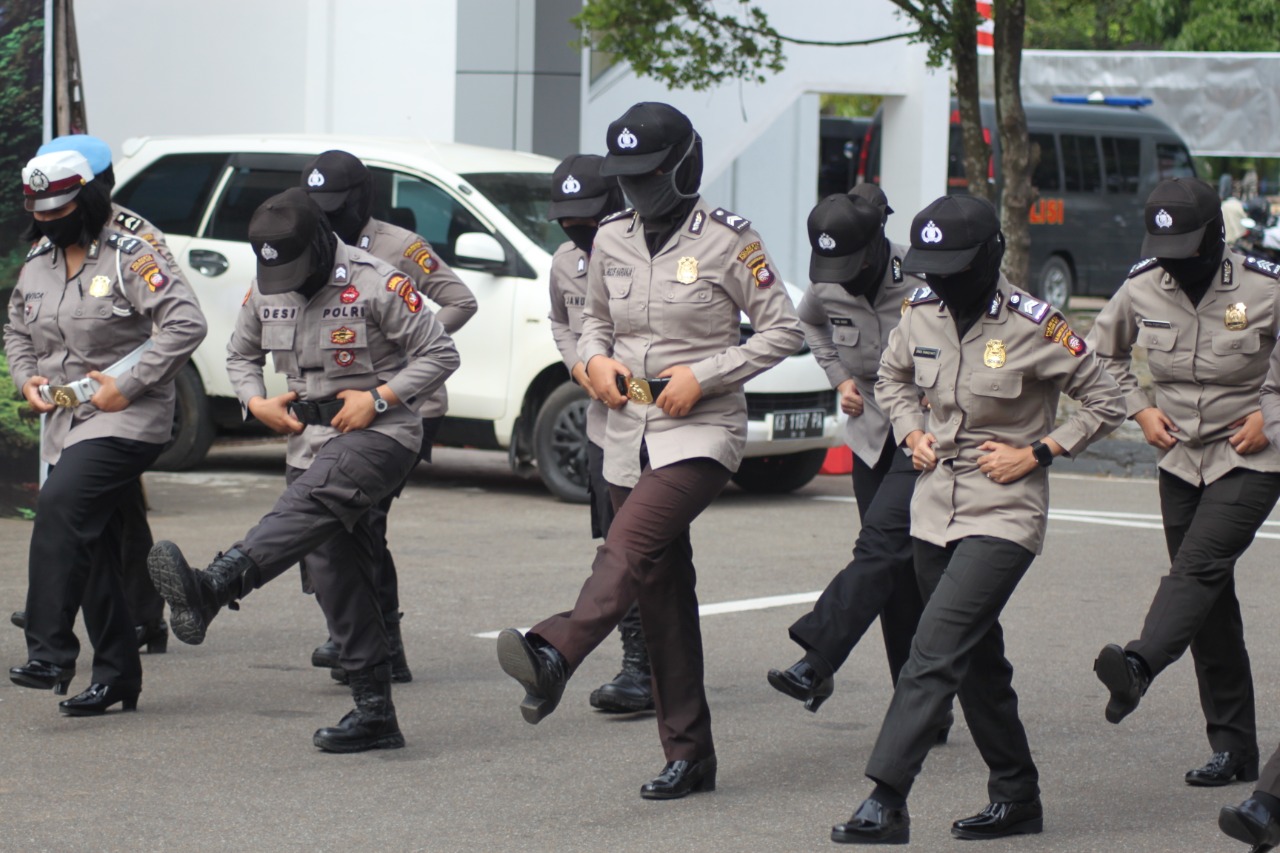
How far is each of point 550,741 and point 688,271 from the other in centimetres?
168

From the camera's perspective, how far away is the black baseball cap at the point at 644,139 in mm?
5508

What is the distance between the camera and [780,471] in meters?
12.4

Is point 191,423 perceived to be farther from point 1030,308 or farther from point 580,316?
point 1030,308

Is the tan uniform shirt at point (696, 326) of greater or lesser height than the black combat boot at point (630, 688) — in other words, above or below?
above

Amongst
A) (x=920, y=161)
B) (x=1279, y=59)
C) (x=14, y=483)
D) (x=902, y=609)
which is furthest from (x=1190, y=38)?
(x=902, y=609)

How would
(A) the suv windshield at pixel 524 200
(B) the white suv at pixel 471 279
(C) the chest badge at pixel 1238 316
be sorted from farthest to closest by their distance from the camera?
(A) the suv windshield at pixel 524 200, (B) the white suv at pixel 471 279, (C) the chest badge at pixel 1238 316

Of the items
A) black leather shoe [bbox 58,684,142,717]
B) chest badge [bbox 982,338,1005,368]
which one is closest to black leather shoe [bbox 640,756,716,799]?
chest badge [bbox 982,338,1005,368]

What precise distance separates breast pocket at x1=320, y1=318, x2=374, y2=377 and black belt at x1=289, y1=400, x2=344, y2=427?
0.30 feet

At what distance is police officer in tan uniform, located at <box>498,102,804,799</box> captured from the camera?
5504 mm

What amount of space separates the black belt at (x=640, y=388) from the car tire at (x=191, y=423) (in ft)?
23.8

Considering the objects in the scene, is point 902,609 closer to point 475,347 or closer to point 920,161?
point 475,347

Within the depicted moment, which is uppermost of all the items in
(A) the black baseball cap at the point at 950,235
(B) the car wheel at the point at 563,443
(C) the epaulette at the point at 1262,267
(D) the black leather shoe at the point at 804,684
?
(A) the black baseball cap at the point at 950,235

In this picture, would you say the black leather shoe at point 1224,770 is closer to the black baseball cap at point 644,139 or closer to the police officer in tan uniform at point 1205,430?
the police officer in tan uniform at point 1205,430

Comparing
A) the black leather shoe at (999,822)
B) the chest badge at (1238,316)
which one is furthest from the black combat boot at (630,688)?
the chest badge at (1238,316)
